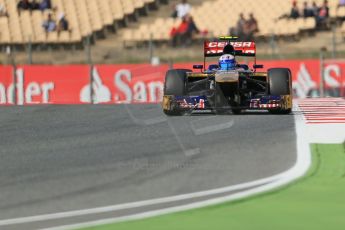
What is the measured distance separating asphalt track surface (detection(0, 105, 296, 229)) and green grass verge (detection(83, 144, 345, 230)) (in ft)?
1.88

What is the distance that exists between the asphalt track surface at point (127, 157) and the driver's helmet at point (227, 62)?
815 millimetres

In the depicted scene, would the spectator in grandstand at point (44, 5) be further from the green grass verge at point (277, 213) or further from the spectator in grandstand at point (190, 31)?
the green grass verge at point (277, 213)

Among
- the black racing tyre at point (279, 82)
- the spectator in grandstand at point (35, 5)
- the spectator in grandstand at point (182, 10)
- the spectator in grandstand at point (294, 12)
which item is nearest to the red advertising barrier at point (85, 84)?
the spectator in grandstand at point (294, 12)

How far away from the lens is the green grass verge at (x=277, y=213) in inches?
242

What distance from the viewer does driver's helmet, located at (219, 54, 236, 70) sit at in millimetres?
14695

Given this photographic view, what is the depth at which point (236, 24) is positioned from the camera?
27.5m

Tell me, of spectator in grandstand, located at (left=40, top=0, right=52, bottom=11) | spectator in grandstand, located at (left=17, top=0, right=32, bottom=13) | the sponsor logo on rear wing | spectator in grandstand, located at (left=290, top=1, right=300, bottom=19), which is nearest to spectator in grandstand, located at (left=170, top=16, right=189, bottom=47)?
spectator in grandstand, located at (left=290, top=1, right=300, bottom=19)

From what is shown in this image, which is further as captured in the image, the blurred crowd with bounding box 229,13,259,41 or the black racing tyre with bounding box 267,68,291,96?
the blurred crowd with bounding box 229,13,259,41

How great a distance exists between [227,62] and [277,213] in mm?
8298

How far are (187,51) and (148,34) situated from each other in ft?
5.02

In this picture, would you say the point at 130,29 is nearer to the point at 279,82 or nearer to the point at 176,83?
the point at 176,83

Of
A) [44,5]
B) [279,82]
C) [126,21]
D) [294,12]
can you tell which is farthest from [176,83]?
[126,21]

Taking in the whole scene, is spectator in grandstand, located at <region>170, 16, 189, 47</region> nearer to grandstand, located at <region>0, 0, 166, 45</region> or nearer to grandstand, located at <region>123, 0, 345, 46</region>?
grandstand, located at <region>123, 0, 345, 46</region>

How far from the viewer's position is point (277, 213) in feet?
21.5
